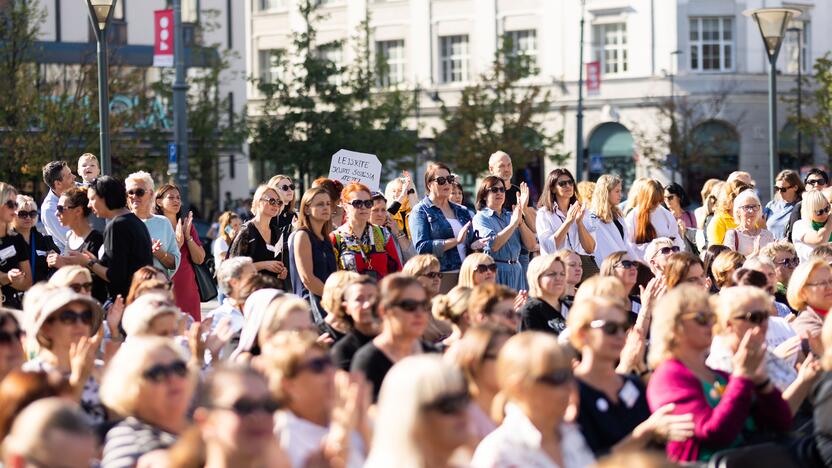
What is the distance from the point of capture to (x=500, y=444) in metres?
5.58

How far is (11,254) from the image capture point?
1110cm

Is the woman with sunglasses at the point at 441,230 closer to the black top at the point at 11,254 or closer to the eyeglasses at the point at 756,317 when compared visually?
the black top at the point at 11,254

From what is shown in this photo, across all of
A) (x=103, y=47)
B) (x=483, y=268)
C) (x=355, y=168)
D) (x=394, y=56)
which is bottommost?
(x=483, y=268)

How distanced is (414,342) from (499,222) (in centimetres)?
571

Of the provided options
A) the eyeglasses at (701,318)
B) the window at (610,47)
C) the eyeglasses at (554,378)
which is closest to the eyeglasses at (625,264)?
the eyeglasses at (701,318)

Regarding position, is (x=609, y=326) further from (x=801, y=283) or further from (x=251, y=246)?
(x=251, y=246)

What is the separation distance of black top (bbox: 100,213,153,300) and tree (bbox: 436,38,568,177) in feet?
121

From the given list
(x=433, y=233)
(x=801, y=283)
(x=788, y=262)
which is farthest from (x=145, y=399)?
(x=433, y=233)

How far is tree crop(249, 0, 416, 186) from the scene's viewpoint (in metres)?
41.4

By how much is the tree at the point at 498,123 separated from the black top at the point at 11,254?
3615cm

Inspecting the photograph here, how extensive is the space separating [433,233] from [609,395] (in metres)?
6.24

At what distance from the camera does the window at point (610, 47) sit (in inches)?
2042

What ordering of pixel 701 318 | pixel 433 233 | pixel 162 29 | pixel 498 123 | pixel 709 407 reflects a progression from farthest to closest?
pixel 498 123
pixel 162 29
pixel 433 233
pixel 701 318
pixel 709 407

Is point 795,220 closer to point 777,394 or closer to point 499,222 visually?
point 499,222
